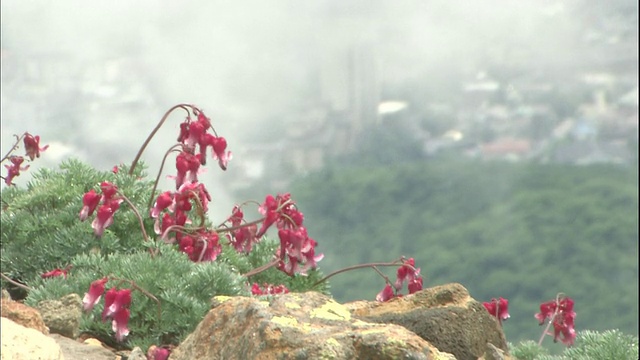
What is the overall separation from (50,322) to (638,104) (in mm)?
85906

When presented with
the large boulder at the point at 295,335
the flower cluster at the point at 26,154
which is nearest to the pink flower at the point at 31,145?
the flower cluster at the point at 26,154

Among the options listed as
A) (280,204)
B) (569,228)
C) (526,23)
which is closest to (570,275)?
(569,228)

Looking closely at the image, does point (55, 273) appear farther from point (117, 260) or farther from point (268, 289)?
point (268, 289)

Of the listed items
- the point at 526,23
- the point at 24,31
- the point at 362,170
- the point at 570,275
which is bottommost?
the point at 570,275

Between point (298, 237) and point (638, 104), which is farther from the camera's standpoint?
point (638, 104)

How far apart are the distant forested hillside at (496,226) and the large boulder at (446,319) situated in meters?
57.7

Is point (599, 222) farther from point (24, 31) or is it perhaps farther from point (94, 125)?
point (24, 31)

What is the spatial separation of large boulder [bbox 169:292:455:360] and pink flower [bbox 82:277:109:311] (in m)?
0.99

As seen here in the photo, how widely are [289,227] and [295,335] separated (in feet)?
7.26

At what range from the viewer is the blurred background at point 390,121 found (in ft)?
218

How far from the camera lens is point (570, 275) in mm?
68500

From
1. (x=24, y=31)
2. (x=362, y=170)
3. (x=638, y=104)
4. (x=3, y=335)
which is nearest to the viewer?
(x=3, y=335)

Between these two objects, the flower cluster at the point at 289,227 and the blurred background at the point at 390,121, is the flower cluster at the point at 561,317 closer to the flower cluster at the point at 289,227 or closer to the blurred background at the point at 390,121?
the flower cluster at the point at 289,227

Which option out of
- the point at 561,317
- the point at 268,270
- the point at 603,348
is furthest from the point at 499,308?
the point at 268,270
